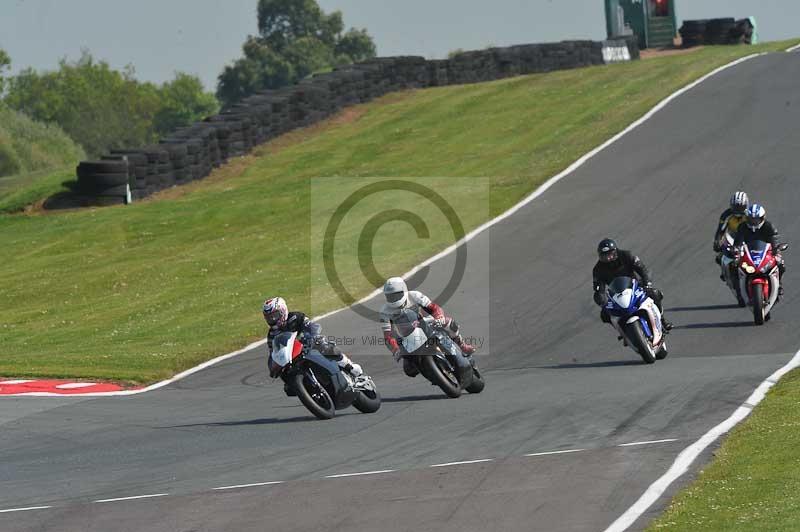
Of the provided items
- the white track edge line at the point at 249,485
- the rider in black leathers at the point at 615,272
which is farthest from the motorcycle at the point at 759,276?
the white track edge line at the point at 249,485

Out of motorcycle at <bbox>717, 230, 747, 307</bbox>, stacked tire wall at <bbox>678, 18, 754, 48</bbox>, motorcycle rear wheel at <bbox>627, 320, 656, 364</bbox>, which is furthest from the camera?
stacked tire wall at <bbox>678, 18, 754, 48</bbox>

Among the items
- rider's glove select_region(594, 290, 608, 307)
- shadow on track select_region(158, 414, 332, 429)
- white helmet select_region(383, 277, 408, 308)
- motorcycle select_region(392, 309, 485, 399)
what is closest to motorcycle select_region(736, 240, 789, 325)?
rider's glove select_region(594, 290, 608, 307)

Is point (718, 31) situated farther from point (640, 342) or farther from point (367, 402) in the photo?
point (367, 402)

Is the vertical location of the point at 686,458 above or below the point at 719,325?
above

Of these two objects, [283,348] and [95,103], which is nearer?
[283,348]

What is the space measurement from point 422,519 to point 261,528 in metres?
1.16

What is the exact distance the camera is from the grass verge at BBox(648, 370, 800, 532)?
26.1 ft

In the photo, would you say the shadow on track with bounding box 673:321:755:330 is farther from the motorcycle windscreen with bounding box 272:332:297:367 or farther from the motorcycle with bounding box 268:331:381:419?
the motorcycle windscreen with bounding box 272:332:297:367

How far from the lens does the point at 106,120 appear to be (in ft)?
390

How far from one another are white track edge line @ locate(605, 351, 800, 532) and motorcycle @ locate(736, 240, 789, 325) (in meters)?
3.99

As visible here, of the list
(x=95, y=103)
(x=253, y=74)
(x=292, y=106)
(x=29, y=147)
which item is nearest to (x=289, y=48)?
(x=253, y=74)

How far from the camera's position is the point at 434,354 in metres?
14.2

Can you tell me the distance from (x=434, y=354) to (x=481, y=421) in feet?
5.52

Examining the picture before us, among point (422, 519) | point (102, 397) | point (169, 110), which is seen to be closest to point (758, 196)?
point (102, 397)
